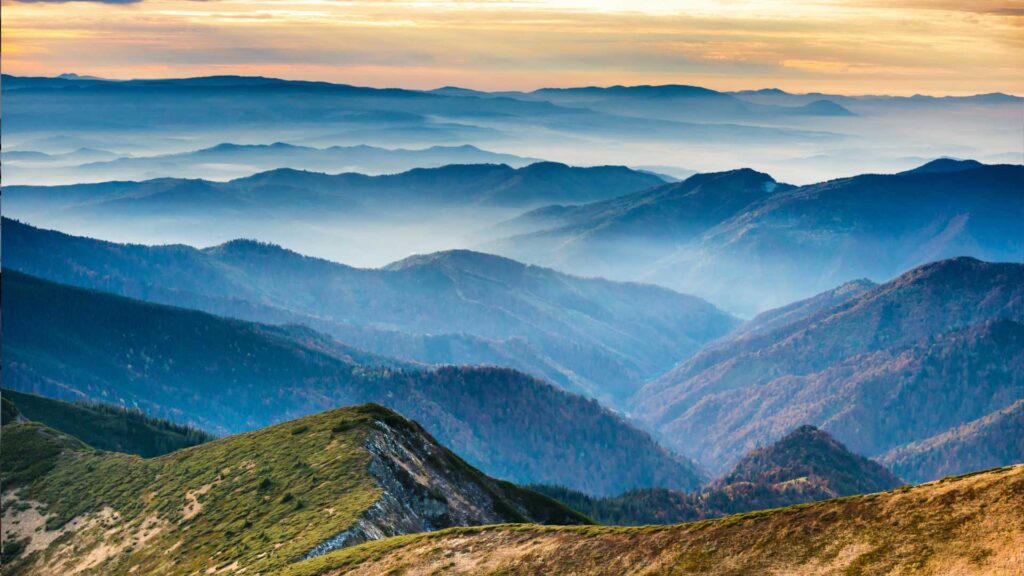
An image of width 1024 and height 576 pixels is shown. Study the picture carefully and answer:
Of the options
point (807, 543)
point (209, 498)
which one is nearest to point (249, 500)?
point (209, 498)

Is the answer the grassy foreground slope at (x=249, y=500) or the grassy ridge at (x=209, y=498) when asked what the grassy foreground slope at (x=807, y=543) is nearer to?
the grassy foreground slope at (x=249, y=500)

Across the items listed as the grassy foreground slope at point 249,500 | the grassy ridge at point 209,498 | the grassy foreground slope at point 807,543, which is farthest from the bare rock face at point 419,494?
the grassy foreground slope at point 807,543

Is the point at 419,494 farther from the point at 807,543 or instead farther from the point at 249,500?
the point at 807,543

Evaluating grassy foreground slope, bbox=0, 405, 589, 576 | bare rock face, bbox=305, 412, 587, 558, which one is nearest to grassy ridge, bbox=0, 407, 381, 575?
grassy foreground slope, bbox=0, 405, 589, 576

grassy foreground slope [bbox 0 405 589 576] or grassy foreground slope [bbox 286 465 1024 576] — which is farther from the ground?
grassy foreground slope [bbox 286 465 1024 576]

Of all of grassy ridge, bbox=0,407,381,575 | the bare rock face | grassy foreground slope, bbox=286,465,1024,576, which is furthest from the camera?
the bare rock face

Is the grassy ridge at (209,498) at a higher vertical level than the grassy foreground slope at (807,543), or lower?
lower

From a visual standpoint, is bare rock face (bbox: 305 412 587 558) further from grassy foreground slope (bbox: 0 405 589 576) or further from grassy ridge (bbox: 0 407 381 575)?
grassy ridge (bbox: 0 407 381 575)
